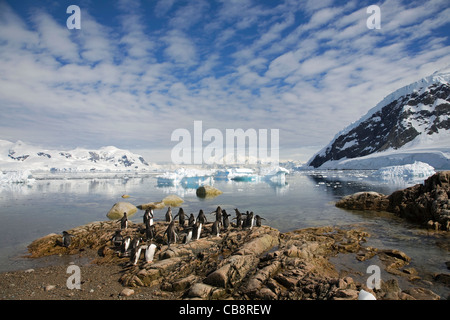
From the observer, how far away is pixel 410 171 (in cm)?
4269

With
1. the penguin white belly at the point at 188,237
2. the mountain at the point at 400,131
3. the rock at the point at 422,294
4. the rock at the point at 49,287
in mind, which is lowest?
the rock at the point at 49,287

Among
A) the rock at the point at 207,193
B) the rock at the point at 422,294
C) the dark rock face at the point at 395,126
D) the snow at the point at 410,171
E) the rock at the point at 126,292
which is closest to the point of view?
the rock at the point at 422,294

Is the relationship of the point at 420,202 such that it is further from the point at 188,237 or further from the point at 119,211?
the point at 119,211

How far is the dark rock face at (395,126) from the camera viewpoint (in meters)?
107

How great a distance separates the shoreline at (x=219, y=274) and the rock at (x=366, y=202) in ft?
29.2

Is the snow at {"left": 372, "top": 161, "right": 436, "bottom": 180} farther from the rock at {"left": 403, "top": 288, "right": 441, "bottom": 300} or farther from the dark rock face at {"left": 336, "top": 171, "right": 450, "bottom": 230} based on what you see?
the rock at {"left": 403, "top": 288, "right": 441, "bottom": 300}

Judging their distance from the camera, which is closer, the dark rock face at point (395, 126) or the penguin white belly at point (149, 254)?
the penguin white belly at point (149, 254)

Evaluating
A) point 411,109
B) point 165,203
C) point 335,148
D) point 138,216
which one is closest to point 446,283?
point 138,216

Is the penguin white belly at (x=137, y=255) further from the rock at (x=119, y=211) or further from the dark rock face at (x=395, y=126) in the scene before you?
the dark rock face at (x=395, y=126)

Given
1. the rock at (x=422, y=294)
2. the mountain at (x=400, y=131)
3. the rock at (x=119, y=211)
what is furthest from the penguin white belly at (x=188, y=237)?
the mountain at (x=400, y=131)

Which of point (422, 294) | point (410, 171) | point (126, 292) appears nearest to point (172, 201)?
point (126, 292)

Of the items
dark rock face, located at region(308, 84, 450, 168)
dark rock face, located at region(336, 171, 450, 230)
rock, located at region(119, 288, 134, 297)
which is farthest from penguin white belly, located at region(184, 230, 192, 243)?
dark rock face, located at region(308, 84, 450, 168)

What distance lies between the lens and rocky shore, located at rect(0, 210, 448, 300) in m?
5.86

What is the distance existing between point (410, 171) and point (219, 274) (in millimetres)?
48439
